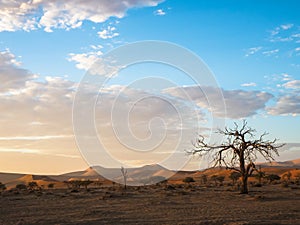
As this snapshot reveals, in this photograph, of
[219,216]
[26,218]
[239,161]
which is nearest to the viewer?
[219,216]

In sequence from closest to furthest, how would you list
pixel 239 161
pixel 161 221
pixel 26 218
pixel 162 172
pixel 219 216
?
1. pixel 161 221
2. pixel 219 216
3. pixel 26 218
4. pixel 239 161
5. pixel 162 172

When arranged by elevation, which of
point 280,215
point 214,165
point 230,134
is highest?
point 230,134

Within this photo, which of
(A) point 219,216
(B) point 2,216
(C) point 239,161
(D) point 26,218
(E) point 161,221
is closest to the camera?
(E) point 161,221

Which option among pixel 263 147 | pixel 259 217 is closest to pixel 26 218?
pixel 259 217

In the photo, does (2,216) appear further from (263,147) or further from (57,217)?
(263,147)

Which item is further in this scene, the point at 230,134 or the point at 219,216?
the point at 230,134

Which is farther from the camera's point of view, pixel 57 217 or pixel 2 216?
pixel 2 216

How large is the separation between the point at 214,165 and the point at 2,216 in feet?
54.3

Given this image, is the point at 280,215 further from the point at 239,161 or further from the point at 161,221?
the point at 239,161

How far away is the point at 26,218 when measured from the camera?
61.1 feet

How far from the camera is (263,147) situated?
27906 mm

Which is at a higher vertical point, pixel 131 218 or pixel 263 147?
pixel 263 147

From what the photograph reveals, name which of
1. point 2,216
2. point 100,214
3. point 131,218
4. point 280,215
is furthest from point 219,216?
point 2,216

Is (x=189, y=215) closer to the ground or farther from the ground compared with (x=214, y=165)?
closer to the ground
